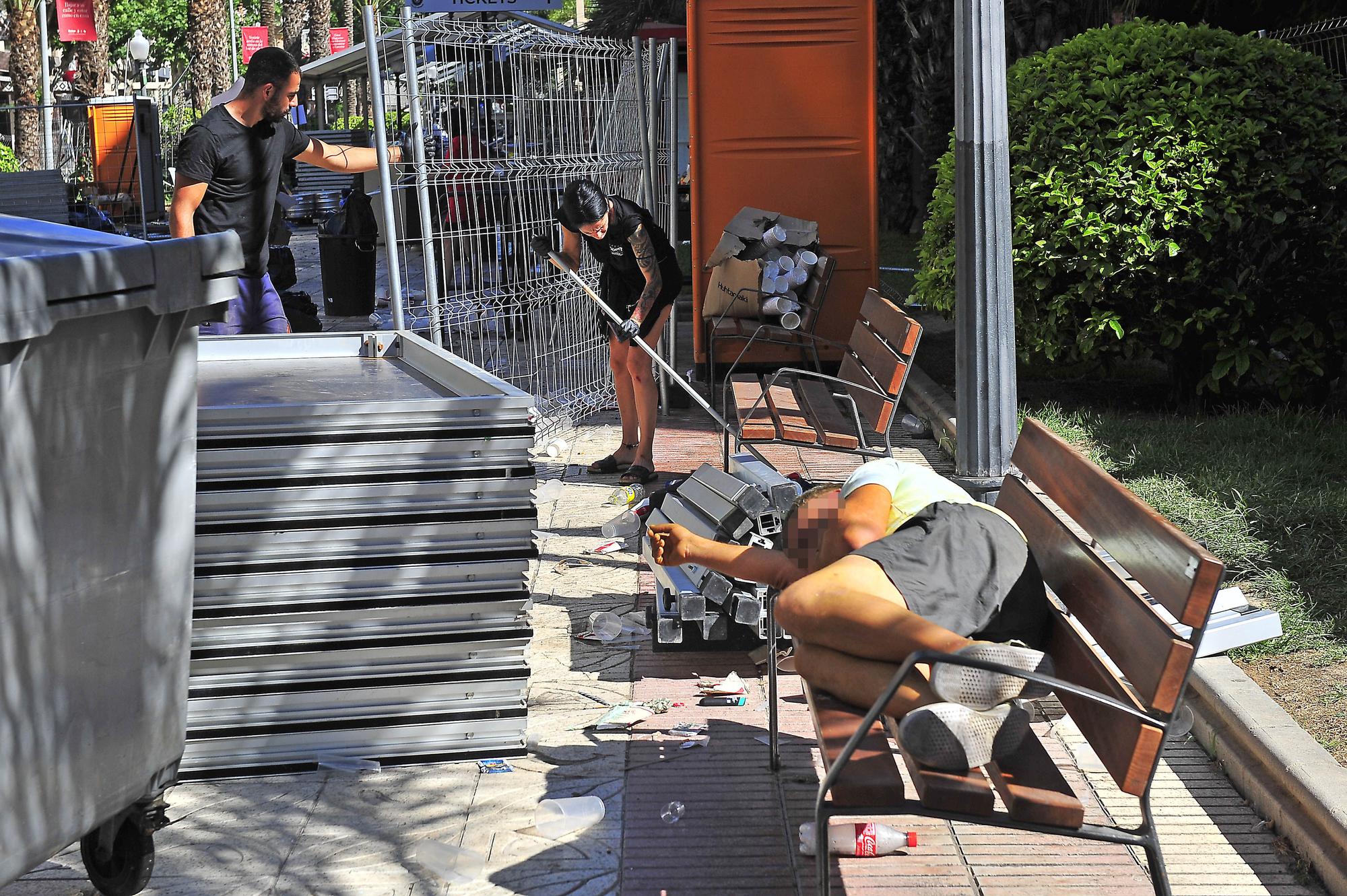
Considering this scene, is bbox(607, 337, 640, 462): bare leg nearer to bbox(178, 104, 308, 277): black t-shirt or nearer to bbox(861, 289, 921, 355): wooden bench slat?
bbox(861, 289, 921, 355): wooden bench slat

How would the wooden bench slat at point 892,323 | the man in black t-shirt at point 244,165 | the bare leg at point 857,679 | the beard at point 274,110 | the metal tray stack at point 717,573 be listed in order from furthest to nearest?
the wooden bench slat at point 892,323
the beard at point 274,110
the man in black t-shirt at point 244,165
the metal tray stack at point 717,573
the bare leg at point 857,679

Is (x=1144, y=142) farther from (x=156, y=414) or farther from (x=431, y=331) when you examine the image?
(x=156, y=414)

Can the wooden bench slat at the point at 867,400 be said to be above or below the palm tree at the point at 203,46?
below

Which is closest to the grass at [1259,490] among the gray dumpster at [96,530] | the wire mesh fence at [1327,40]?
the gray dumpster at [96,530]

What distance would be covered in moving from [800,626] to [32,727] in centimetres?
167

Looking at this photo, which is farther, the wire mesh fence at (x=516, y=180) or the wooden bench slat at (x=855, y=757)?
the wire mesh fence at (x=516, y=180)

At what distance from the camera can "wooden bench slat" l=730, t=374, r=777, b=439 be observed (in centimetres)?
645

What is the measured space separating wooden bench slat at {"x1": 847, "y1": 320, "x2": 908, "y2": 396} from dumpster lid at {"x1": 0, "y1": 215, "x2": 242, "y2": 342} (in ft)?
12.3

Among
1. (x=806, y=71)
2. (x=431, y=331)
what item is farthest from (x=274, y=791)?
(x=806, y=71)

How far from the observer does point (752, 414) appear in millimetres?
6891

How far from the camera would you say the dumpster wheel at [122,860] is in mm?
3275

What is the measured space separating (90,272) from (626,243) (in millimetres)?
4884

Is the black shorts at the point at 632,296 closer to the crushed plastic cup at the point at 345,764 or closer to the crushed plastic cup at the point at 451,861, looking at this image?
the crushed plastic cup at the point at 345,764

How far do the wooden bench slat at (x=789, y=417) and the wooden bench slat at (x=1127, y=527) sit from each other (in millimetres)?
2212
